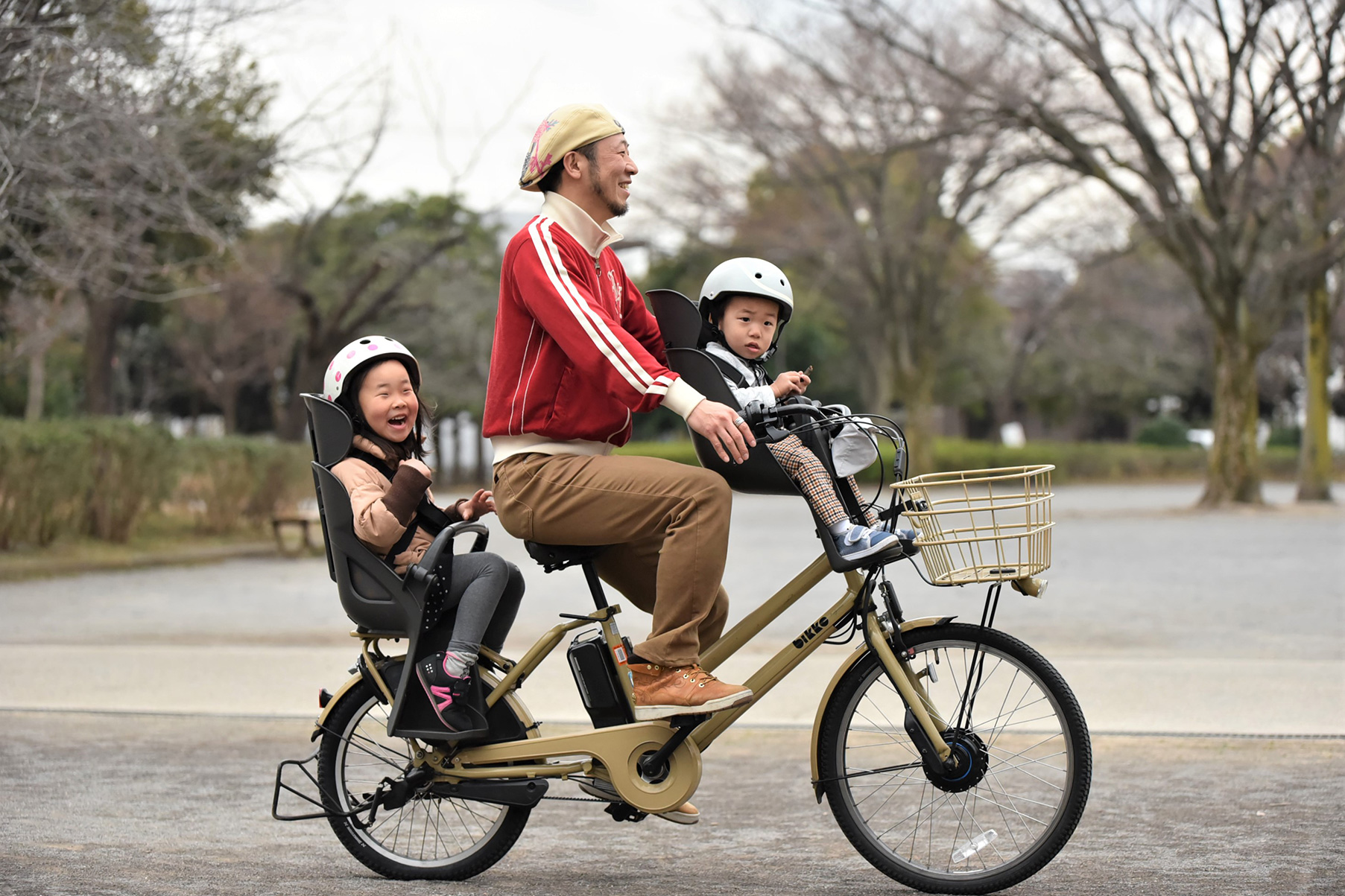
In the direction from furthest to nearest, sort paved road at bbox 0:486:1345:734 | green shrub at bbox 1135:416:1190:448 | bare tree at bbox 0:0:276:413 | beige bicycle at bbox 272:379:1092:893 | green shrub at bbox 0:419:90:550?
green shrub at bbox 1135:416:1190:448
green shrub at bbox 0:419:90:550
bare tree at bbox 0:0:276:413
paved road at bbox 0:486:1345:734
beige bicycle at bbox 272:379:1092:893

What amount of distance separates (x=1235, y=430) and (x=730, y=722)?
24058mm

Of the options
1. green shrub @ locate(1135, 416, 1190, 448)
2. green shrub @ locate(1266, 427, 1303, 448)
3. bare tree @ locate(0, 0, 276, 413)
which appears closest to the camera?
bare tree @ locate(0, 0, 276, 413)

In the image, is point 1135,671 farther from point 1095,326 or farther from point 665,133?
point 1095,326

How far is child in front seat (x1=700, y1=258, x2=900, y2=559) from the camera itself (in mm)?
3699

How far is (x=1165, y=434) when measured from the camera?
56.1 m

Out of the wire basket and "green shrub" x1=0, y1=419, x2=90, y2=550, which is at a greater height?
the wire basket

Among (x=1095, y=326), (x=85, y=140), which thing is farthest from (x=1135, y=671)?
(x=1095, y=326)

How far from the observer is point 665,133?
33.8 metres

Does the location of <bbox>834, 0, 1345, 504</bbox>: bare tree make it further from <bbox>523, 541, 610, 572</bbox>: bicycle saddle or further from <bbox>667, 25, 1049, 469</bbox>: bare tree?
<bbox>523, 541, 610, 572</bbox>: bicycle saddle

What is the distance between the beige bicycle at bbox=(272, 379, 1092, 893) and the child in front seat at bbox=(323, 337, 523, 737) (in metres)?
0.07

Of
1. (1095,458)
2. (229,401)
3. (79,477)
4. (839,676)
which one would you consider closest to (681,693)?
(839,676)

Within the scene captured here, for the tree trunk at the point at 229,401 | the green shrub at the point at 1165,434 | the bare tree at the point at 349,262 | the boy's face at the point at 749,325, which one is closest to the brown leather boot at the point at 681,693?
the boy's face at the point at 749,325

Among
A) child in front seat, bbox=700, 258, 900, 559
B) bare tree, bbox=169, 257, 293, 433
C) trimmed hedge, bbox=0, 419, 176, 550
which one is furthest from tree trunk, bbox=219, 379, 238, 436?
child in front seat, bbox=700, 258, 900, 559

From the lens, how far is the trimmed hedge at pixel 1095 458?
44.2 metres
